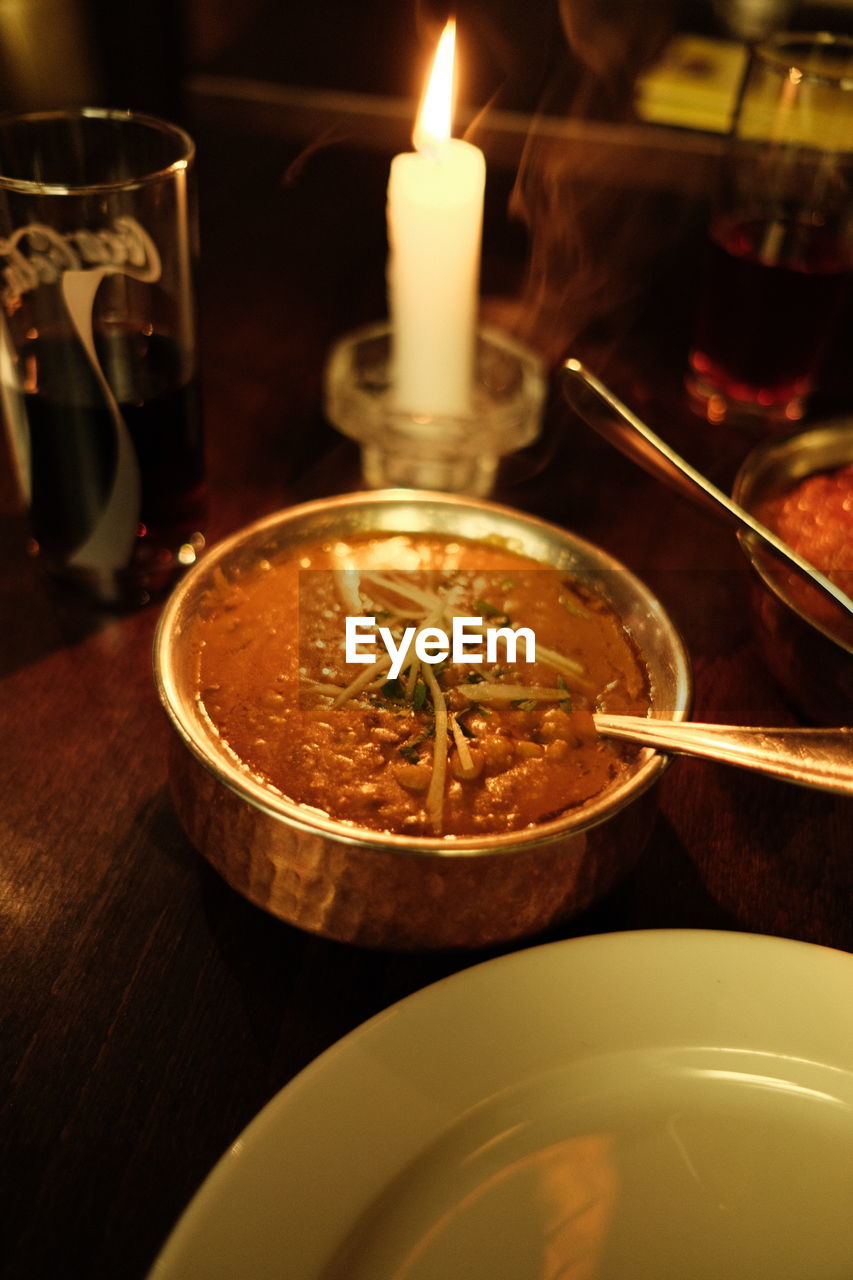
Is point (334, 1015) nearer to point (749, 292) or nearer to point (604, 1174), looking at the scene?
point (604, 1174)

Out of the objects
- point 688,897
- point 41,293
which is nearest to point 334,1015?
point 688,897

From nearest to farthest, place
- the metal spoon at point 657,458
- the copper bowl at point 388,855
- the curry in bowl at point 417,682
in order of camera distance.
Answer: the copper bowl at point 388,855 → the curry in bowl at point 417,682 → the metal spoon at point 657,458

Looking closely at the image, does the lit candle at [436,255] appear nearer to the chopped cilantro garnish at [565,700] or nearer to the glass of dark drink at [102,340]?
the glass of dark drink at [102,340]

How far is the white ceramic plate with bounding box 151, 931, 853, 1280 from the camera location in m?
0.66

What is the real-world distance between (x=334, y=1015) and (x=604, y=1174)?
24cm

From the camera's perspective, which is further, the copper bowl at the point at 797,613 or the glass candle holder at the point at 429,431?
the glass candle holder at the point at 429,431

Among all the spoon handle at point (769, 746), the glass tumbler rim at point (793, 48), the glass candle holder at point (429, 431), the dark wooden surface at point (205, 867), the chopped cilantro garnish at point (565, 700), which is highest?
the glass tumbler rim at point (793, 48)

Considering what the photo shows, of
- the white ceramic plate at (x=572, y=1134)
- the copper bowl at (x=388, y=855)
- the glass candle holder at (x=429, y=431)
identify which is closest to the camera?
the white ceramic plate at (x=572, y=1134)

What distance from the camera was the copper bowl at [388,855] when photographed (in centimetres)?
77

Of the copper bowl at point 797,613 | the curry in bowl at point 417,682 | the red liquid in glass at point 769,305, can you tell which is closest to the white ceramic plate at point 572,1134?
the curry in bowl at point 417,682

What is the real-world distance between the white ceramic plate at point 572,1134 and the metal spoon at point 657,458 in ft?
1.31

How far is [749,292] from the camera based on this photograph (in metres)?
1.54

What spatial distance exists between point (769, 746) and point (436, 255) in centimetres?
87

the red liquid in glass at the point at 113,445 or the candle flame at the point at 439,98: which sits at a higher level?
the candle flame at the point at 439,98
